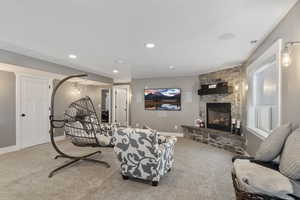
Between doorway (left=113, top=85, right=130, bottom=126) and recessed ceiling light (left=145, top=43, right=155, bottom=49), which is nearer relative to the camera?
recessed ceiling light (left=145, top=43, right=155, bottom=49)

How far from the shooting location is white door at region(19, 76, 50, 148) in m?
4.56

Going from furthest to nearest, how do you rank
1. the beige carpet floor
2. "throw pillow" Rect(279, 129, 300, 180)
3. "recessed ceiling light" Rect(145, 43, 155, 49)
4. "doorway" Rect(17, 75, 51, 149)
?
"doorway" Rect(17, 75, 51, 149) → "recessed ceiling light" Rect(145, 43, 155, 49) → the beige carpet floor → "throw pillow" Rect(279, 129, 300, 180)

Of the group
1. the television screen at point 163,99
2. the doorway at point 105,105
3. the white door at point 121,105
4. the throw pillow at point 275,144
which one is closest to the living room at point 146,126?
the throw pillow at point 275,144

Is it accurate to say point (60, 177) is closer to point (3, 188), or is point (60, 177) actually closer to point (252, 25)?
point (3, 188)

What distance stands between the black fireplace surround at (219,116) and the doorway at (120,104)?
4068 millimetres

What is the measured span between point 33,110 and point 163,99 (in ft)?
14.4

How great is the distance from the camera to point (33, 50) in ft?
11.3

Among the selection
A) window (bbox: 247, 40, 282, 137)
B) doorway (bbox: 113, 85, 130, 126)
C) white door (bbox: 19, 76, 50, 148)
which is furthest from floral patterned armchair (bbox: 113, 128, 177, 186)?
doorway (bbox: 113, 85, 130, 126)

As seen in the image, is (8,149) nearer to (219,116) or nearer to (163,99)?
(163,99)

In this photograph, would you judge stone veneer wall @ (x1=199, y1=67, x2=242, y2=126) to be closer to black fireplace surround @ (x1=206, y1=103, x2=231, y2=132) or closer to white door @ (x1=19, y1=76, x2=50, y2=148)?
black fireplace surround @ (x1=206, y1=103, x2=231, y2=132)

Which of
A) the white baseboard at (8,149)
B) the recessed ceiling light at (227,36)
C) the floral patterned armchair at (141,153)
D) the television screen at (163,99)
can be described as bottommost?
the white baseboard at (8,149)

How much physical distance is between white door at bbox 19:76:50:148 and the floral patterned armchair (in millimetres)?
3527

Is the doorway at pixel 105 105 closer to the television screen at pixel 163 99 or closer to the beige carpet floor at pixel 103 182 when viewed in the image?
the television screen at pixel 163 99

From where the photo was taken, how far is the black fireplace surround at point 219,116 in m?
5.03
